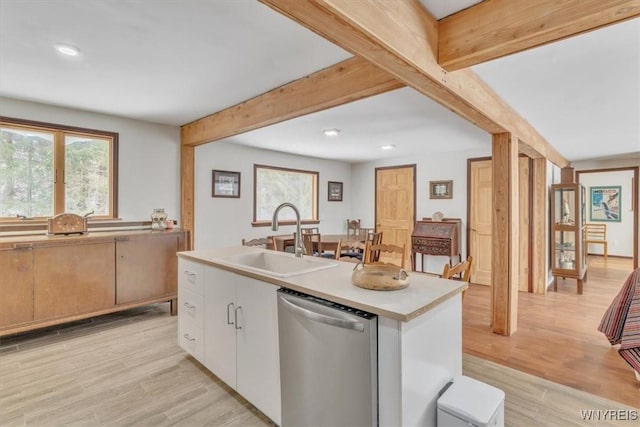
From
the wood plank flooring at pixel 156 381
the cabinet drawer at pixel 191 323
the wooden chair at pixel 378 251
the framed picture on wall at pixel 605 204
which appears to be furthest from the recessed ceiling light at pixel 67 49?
the framed picture on wall at pixel 605 204

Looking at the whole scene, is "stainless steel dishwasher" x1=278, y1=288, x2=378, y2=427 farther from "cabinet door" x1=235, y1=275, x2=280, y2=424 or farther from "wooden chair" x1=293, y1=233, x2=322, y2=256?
"wooden chair" x1=293, y1=233, x2=322, y2=256

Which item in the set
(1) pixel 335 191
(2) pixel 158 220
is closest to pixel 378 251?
(2) pixel 158 220

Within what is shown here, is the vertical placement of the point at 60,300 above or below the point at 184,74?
below

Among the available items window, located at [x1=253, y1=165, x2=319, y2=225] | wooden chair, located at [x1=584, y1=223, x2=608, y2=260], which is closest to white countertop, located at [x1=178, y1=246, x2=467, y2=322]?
window, located at [x1=253, y1=165, x2=319, y2=225]

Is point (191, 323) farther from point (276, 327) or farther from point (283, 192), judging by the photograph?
point (283, 192)

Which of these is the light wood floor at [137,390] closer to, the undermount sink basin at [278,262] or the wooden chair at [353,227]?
the undermount sink basin at [278,262]

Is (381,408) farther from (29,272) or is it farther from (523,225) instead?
(523,225)

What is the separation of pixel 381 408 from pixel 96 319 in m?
3.48

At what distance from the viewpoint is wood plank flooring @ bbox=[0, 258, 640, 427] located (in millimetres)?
1855

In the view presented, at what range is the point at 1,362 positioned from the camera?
2465mm

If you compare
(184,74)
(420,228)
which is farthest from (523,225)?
(184,74)

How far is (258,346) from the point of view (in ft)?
5.80

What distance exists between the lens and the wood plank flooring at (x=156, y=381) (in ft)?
6.09

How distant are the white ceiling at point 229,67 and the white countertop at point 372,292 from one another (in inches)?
56.8
